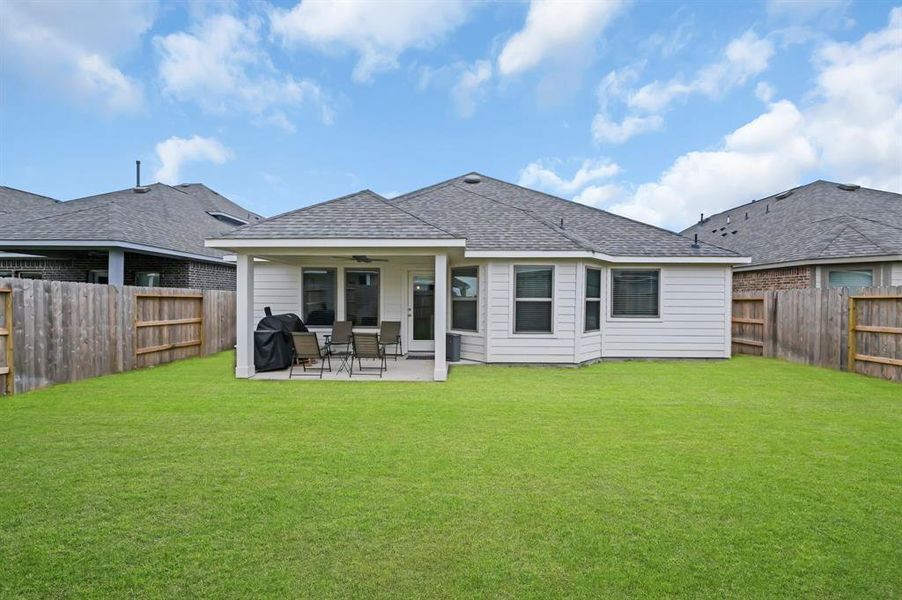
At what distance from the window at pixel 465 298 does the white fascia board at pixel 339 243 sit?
108 inches

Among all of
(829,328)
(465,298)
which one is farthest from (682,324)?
(465,298)

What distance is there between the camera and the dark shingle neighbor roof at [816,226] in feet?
44.4

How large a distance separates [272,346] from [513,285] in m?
5.38

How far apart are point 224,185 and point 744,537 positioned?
28.6 metres

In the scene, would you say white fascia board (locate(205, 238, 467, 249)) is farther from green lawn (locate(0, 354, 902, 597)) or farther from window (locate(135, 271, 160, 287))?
window (locate(135, 271, 160, 287))

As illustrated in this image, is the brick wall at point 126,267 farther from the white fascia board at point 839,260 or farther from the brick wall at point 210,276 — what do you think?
the white fascia board at point 839,260

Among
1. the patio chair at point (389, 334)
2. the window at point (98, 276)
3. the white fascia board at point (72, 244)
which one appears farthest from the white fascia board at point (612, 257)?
the window at point (98, 276)

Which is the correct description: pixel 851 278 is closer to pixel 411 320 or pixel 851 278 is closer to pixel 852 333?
pixel 852 333

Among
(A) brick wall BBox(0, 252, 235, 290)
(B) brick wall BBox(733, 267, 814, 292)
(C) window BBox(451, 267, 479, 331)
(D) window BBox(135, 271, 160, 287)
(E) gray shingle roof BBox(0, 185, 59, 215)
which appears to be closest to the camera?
(C) window BBox(451, 267, 479, 331)

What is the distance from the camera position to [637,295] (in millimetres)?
12477

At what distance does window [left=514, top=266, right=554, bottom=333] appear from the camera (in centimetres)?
1107

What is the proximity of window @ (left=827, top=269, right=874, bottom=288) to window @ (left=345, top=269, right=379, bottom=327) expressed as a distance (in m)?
12.8

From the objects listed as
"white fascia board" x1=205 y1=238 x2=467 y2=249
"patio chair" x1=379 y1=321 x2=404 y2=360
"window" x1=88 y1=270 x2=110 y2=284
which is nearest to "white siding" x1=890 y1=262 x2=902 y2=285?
"white fascia board" x1=205 y1=238 x2=467 y2=249

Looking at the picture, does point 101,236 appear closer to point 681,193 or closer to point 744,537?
point 744,537
